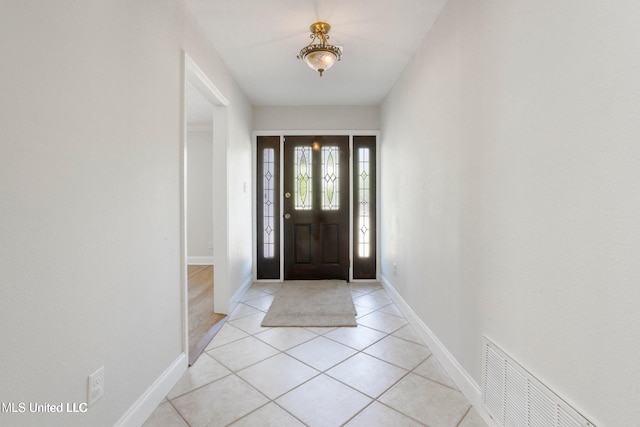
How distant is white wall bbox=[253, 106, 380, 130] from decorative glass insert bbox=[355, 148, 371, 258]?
0.41 m

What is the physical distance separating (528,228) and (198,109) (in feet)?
15.2

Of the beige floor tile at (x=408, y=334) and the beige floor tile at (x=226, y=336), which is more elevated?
the beige floor tile at (x=408, y=334)

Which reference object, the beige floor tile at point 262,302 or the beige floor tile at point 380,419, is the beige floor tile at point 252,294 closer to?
the beige floor tile at point 262,302

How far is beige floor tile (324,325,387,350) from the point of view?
2.45 meters

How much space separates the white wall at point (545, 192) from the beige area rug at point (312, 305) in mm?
1167

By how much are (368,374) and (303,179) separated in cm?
288

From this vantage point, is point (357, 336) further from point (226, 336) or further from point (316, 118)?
point (316, 118)

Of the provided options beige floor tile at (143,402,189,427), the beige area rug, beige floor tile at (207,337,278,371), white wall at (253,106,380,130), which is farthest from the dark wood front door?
beige floor tile at (143,402,189,427)

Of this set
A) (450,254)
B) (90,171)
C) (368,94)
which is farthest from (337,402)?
(368,94)

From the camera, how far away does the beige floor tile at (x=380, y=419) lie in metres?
1.53

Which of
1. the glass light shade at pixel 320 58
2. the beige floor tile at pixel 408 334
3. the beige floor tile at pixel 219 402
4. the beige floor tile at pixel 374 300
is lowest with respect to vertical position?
the beige floor tile at pixel 219 402

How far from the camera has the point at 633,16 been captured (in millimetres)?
824

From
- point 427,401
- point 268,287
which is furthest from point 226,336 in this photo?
point 427,401

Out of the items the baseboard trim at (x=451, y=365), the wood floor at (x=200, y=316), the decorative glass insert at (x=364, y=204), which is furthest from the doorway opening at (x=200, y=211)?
the decorative glass insert at (x=364, y=204)
